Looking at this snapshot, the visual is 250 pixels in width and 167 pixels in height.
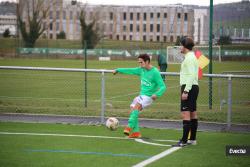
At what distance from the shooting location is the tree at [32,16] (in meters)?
69.2

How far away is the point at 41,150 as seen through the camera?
10422 mm

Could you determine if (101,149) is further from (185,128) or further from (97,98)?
(97,98)

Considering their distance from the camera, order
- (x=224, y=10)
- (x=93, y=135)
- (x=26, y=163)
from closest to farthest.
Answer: (x=26, y=163) → (x=93, y=135) → (x=224, y=10)

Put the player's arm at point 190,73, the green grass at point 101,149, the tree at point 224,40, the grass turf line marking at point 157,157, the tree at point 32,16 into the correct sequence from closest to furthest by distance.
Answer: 1. the grass turf line marking at point 157,157
2. the green grass at point 101,149
3. the player's arm at point 190,73
4. the tree at point 224,40
5. the tree at point 32,16

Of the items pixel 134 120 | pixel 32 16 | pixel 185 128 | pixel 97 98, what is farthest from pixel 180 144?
pixel 32 16

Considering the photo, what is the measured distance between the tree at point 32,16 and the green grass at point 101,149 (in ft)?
186

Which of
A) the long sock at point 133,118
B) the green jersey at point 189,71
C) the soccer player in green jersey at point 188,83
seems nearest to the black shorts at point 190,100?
the soccer player in green jersey at point 188,83

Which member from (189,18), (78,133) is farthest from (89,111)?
(189,18)

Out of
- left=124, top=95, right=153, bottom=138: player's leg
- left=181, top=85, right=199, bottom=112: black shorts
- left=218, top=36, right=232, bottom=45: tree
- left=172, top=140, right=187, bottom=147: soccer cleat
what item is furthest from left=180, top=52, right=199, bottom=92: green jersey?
left=218, top=36, right=232, bottom=45: tree

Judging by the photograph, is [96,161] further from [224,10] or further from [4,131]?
[224,10]

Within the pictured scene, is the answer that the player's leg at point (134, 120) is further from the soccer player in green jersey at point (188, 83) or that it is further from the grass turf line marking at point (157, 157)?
the grass turf line marking at point (157, 157)

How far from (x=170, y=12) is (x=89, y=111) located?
5499 centimetres

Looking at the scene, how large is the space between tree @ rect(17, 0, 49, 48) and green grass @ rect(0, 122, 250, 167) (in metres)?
56.6

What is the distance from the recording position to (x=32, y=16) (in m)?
83.8
